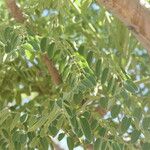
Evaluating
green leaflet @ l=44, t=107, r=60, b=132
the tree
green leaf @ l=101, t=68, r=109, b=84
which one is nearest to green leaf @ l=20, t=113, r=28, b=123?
the tree

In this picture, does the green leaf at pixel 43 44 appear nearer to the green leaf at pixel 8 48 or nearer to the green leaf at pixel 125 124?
the green leaf at pixel 8 48

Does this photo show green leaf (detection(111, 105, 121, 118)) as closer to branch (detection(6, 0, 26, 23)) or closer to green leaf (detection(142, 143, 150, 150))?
green leaf (detection(142, 143, 150, 150))

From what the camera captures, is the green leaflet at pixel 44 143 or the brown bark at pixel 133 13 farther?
the green leaflet at pixel 44 143

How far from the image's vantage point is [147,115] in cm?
126

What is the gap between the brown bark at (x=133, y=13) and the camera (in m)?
1.09

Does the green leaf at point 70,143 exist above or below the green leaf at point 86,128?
below

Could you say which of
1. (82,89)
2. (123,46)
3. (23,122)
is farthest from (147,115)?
(123,46)

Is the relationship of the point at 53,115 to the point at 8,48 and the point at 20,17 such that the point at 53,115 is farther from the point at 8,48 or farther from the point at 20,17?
the point at 20,17

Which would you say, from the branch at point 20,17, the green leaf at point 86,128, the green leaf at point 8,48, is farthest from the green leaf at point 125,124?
the branch at point 20,17

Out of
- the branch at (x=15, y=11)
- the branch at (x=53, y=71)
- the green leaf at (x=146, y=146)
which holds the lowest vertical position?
the branch at (x=53, y=71)

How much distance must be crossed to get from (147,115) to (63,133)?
0.83 ft

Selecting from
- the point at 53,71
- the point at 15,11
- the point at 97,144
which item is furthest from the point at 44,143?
the point at 15,11

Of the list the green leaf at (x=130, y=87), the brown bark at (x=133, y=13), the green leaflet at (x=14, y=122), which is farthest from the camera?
the green leaflet at (x=14, y=122)

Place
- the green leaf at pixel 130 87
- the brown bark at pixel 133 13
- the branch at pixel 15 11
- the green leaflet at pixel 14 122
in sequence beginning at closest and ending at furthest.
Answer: the brown bark at pixel 133 13, the green leaf at pixel 130 87, the green leaflet at pixel 14 122, the branch at pixel 15 11
